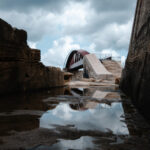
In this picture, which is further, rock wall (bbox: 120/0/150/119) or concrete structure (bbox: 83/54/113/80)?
concrete structure (bbox: 83/54/113/80)

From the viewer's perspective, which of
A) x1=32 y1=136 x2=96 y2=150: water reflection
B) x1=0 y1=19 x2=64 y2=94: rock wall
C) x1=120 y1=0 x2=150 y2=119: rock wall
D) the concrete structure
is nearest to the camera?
x1=32 y1=136 x2=96 y2=150: water reflection

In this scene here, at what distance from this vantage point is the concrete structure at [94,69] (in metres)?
18.4

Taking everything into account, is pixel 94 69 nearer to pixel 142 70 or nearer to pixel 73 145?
pixel 142 70

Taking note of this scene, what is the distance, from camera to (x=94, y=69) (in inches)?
Answer: 764

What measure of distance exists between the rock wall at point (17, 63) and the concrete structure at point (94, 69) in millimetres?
12943

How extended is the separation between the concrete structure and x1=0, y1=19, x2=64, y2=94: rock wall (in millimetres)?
12943

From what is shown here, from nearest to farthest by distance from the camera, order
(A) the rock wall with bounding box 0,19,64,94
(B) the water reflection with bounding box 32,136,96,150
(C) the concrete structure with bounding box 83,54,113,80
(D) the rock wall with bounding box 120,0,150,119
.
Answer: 1. (B) the water reflection with bounding box 32,136,96,150
2. (D) the rock wall with bounding box 120,0,150,119
3. (A) the rock wall with bounding box 0,19,64,94
4. (C) the concrete structure with bounding box 83,54,113,80

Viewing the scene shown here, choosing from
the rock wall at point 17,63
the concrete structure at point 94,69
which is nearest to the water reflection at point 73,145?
the rock wall at point 17,63

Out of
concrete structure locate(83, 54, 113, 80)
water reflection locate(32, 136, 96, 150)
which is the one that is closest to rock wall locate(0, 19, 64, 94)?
water reflection locate(32, 136, 96, 150)

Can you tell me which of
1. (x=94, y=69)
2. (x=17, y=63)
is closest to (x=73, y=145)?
(x=17, y=63)

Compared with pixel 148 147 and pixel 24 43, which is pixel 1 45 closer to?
pixel 24 43

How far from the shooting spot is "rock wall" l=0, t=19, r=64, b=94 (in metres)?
4.10

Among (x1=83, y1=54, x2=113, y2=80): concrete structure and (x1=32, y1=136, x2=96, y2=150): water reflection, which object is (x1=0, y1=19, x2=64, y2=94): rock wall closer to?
(x1=32, y1=136, x2=96, y2=150): water reflection

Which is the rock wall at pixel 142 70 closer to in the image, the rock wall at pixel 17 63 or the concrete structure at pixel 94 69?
the rock wall at pixel 17 63
